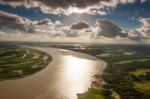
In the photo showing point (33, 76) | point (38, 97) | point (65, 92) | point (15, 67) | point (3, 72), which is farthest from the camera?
point (15, 67)

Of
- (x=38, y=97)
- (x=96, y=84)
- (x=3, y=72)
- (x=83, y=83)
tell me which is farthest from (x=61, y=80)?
(x=3, y=72)

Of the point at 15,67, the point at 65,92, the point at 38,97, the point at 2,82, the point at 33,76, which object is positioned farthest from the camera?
the point at 15,67

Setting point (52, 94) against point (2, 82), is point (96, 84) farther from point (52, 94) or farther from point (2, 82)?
point (2, 82)

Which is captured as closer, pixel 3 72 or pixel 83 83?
pixel 83 83

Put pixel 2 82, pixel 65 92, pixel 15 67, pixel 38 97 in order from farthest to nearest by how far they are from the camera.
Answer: pixel 15 67
pixel 2 82
pixel 65 92
pixel 38 97

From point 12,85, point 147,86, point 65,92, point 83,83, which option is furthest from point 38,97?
point 147,86

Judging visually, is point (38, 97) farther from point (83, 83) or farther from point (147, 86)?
point (147, 86)

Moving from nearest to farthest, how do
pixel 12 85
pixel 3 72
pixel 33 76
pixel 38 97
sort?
pixel 38 97 → pixel 12 85 → pixel 33 76 → pixel 3 72

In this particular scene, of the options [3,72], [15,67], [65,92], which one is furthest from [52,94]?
[15,67]

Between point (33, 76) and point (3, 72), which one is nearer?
point (33, 76)
